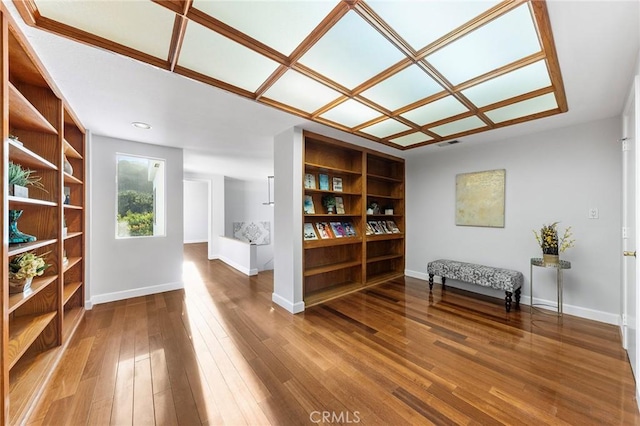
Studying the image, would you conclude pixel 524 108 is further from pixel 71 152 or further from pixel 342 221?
pixel 71 152

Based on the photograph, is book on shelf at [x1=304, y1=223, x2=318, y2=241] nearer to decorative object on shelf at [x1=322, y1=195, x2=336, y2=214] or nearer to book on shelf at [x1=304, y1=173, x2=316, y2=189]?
decorative object on shelf at [x1=322, y1=195, x2=336, y2=214]

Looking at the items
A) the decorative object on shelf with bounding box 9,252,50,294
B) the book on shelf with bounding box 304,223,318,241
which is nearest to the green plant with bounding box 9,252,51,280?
the decorative object on shelf with bounding box 9,252,50,294

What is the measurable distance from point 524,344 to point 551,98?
233 cm

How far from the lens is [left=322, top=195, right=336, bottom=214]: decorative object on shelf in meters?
3.81

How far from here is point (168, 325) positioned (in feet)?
8.70

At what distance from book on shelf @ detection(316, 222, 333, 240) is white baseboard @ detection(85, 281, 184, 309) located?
2448 mm

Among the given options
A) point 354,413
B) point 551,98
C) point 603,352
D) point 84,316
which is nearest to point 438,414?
point 354,413

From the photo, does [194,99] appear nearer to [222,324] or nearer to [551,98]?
[222,324]

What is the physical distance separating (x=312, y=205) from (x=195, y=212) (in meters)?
8.03

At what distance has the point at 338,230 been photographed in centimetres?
382

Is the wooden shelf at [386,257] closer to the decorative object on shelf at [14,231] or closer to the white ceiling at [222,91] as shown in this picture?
the white ceiling at [222,91]

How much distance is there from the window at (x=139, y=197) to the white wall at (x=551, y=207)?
15.2 feet

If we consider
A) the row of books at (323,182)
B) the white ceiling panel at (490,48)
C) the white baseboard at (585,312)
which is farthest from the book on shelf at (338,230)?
the white baseboard at (585,312)

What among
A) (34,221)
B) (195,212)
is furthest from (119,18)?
(195,212)
